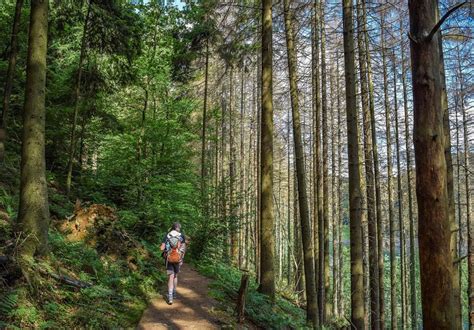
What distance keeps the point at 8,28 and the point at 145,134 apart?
5.60 meters

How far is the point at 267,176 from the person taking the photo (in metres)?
9.09

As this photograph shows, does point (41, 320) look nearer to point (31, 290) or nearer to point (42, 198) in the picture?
point (31, 290)

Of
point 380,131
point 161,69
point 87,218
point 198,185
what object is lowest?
point 87,218

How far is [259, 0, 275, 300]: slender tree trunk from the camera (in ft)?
29.2

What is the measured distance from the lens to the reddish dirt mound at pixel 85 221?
9125mm

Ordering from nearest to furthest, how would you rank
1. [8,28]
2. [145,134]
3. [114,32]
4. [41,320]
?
[41,320] → [114,32] → [8,28] → [145,134]

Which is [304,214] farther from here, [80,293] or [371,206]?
[80,293]

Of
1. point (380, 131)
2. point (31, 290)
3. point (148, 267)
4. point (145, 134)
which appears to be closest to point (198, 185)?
point (145, 134)

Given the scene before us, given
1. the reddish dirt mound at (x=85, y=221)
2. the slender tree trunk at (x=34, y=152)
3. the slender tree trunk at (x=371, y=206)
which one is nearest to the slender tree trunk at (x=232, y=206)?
Result: the reddish dirt mound at (x=85, y=221)

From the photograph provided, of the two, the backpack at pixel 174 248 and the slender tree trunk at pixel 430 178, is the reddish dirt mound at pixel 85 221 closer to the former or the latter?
the backpack at pixel 174 248

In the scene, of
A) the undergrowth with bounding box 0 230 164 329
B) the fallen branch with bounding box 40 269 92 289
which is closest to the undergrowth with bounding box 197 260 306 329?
the undergrowth with bounding box 0 230 164 329

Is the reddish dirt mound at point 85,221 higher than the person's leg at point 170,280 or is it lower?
higher

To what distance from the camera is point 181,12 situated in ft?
50.5

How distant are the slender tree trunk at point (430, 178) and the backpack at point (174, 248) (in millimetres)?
5557
